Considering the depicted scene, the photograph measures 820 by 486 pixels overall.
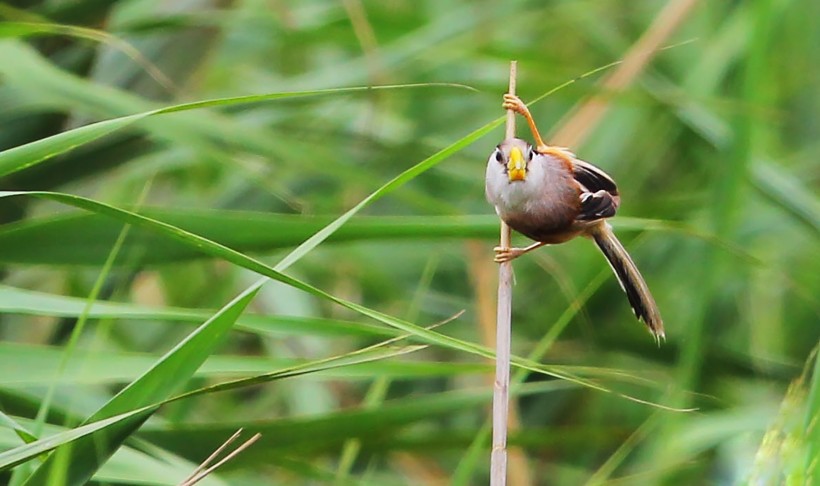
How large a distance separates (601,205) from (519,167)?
0.52ft

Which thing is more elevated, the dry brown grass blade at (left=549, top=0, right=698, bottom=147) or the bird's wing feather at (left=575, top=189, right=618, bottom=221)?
the dry brown grass blade at (left=549, top=0, right=698, bottom=147)

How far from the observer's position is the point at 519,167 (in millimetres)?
1148

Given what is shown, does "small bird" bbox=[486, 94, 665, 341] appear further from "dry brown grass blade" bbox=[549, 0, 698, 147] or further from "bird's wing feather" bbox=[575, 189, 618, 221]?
"dry brown grass blade" bbox=[549, 0, 698, 147]

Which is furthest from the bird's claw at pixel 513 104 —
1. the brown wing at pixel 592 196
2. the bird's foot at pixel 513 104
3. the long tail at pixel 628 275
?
the long tail at pixel 628 275

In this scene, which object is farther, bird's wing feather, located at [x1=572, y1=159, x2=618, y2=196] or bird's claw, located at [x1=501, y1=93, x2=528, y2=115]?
bird's wing feather, located at [x1=572, y1=159, x2=618, y2=196]

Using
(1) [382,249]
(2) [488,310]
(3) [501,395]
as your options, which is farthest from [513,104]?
(1) [382,249]

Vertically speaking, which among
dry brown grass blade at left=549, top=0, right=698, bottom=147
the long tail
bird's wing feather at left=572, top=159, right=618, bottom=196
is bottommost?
the long tail

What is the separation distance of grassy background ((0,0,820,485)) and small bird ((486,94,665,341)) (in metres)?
0.06

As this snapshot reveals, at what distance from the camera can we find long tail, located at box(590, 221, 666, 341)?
1.37 m

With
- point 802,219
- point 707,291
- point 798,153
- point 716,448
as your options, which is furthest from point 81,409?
point 798,153

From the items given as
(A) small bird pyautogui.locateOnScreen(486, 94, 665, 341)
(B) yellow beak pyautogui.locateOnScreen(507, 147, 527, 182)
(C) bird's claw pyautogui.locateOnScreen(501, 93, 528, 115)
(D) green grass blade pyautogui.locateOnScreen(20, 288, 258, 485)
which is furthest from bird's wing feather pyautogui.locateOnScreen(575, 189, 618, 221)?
(D) green grass blade pyautogui.locateOnScreen(20, 288, 258, 485)

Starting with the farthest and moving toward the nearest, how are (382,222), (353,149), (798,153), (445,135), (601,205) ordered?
(798,153) < (445,135) < (353,149) < (601,205) < (382,222)

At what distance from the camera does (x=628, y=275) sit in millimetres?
1404

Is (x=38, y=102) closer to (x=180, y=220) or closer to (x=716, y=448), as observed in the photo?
(x=180, y=220)
